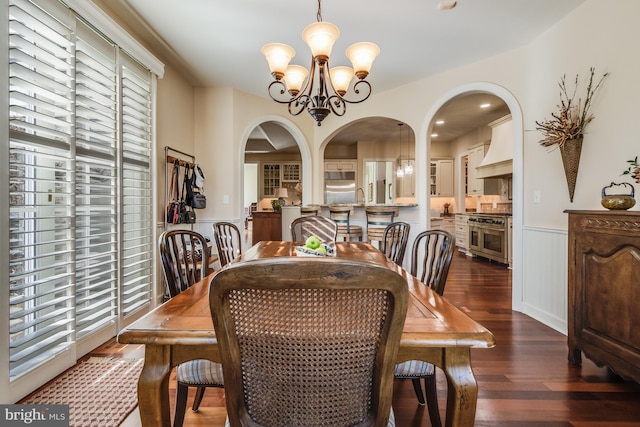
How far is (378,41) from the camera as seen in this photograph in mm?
3217

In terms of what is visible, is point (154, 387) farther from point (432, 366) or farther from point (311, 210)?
point (311, 210)

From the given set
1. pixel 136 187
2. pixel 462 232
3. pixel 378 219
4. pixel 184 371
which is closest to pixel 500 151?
pixel 462 232

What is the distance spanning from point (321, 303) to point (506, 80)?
3780 millimetres

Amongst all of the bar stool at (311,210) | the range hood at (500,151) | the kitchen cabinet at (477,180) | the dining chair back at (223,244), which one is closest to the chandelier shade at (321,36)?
the dining chair back at (223,244)

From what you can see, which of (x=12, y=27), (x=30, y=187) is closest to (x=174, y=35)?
(x=12, y=27)

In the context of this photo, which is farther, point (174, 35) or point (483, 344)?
→ point (174, 35)

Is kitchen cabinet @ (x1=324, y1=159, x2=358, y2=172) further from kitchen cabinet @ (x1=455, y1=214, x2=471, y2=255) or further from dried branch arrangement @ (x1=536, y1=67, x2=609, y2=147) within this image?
dried branch arrangement @ (x1=536, y1=67, x2=609, y2=147)

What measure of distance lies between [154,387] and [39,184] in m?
1.80

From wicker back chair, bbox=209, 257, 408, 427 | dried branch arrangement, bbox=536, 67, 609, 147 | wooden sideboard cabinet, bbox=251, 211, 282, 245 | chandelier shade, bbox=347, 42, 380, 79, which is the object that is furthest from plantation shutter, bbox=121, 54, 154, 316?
wooden sideboard cabinet, bbox=251, 211, 282, 245

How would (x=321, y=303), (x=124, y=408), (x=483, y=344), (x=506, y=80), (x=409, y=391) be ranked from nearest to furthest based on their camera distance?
(x=321, y=303) → (x=483, y=344) → (x=124, y=408) → (x=409, y=391) → (x=506, y=80)

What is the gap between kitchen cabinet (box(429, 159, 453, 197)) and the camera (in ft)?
27.3

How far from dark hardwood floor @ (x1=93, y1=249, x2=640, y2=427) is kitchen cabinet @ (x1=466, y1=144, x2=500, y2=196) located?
4.62m

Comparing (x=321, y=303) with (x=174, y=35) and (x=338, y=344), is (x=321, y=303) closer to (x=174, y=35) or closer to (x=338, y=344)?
(x=338, y=344)

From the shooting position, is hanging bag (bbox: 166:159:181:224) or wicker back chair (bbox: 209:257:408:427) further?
hanging bag (bbox: 166:159:181:224)
